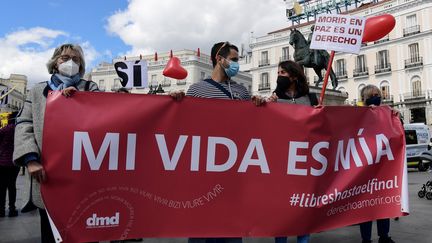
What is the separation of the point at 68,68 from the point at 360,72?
135 ft

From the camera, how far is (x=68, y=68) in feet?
8.97

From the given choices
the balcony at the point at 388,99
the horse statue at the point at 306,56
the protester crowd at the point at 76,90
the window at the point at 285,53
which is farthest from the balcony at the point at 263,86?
the protester crowd at the point at 76,90

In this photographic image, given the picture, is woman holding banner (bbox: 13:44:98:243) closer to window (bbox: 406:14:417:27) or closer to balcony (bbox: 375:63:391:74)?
balcony (bbox: 375:63:391:74)

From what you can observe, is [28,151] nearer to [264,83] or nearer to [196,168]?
[196,168]

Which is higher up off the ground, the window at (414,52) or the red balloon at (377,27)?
the window at (414,52)

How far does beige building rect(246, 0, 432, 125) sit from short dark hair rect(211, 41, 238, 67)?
3742 cm

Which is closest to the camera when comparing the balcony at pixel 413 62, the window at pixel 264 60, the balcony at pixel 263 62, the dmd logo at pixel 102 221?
the dmd logo at pixel 102 221

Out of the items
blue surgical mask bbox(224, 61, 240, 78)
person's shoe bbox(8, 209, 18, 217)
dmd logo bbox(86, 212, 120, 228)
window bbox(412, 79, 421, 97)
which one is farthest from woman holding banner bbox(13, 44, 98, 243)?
window bbox(412, 79, 421, 97)

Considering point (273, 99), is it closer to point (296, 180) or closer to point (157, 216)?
point (296, 180)

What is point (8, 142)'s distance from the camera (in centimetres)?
636

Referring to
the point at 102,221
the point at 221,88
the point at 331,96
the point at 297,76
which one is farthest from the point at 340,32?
the point at 331,96

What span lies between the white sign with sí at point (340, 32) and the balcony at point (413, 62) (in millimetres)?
36808

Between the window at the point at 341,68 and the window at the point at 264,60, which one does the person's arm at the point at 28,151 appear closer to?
the window at the point at 341,68

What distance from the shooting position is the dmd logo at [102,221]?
258 centimetres
